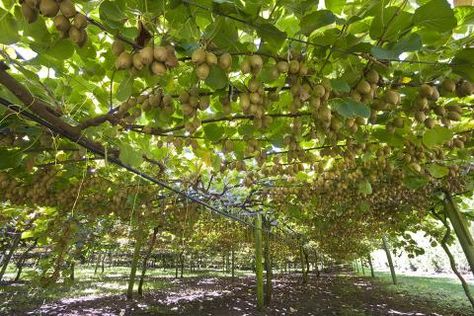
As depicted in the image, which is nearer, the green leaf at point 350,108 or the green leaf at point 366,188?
the green leaf at point 350,108

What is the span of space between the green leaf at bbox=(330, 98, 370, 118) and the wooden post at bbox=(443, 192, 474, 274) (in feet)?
18.5

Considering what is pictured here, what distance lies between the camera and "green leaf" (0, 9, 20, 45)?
1173mm

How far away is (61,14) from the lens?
42.6 inches

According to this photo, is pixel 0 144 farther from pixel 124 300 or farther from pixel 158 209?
pixel 124 300

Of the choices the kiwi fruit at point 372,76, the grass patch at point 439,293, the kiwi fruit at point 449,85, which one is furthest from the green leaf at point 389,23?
the grass patch at point 439,293

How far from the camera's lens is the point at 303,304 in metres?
10.6

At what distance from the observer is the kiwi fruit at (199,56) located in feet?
3.90

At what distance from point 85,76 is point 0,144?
113 cm

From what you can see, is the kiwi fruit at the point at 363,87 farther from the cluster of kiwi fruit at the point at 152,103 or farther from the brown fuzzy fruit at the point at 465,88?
the cluster of kiwi fruit at the point at 152,103

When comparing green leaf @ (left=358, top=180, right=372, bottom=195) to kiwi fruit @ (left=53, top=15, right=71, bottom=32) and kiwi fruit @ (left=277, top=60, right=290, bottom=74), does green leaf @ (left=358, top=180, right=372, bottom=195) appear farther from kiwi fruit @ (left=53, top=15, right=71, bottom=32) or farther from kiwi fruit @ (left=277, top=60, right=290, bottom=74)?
kiwi fruit @ (left=53, top=15, right=71, bottom=32)

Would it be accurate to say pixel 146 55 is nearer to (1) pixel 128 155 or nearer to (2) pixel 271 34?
(2) pixel 271 34

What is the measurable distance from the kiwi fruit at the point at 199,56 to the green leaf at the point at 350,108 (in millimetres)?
662

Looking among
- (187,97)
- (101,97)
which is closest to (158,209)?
(101,97)

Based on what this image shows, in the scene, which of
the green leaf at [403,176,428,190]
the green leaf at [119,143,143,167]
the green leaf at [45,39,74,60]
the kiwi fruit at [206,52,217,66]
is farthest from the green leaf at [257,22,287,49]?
the green leaf at [403,176,428,190]
